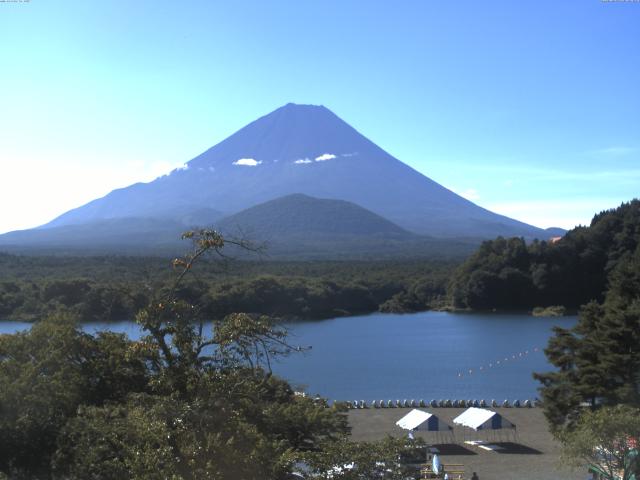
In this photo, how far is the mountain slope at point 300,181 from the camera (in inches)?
3959

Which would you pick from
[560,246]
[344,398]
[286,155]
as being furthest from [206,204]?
[344,398]

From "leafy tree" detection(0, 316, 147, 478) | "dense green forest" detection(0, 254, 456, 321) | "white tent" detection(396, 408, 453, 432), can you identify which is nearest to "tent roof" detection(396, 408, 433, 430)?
"white tent" detection(396, 408, 453, 432)

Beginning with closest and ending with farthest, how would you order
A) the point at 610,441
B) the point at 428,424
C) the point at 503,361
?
1. the point at 610,441
2. the point at 428,424
3. the point at 503,361

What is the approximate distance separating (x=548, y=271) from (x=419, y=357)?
15.5 metres

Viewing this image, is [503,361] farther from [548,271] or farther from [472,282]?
[548,271]

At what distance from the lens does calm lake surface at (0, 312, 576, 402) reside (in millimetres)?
16828

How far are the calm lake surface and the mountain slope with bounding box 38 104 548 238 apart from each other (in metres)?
66.2

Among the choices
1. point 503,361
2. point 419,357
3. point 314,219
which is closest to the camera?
point 503,361

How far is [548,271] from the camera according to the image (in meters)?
34.6

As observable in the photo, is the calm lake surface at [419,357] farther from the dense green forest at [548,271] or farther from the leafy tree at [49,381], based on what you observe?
the leafy tree at [49,381]

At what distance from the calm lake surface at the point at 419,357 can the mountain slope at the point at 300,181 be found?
66192 mm

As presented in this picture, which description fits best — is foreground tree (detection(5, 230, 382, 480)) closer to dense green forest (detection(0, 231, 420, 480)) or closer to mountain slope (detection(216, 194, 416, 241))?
dense green forest (detection(0, 231, 420, 480))

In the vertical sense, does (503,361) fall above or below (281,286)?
below

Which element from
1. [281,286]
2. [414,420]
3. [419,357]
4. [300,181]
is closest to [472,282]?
[281,286]
